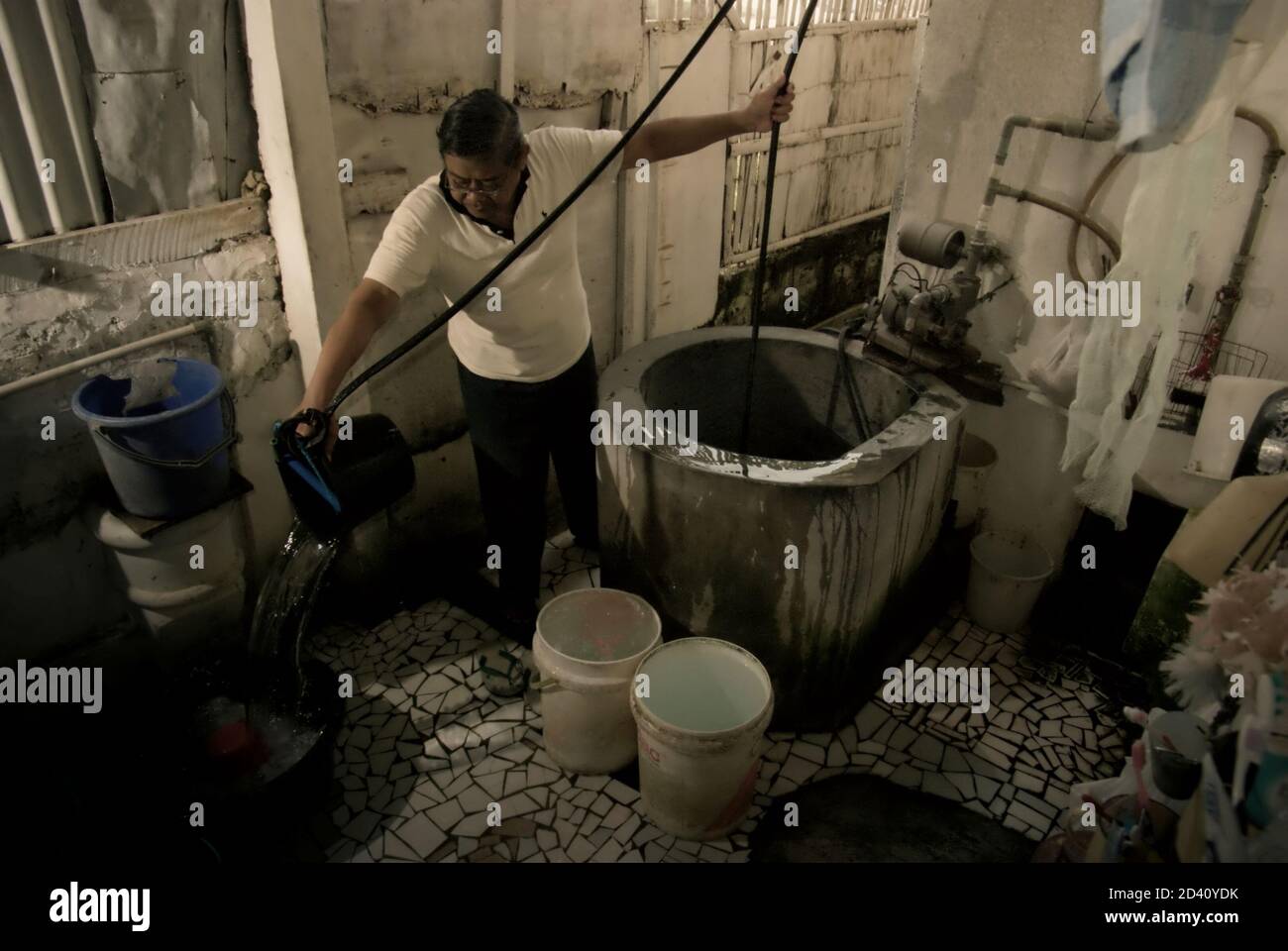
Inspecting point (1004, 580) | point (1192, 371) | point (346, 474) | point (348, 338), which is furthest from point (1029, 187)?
point (346, 474)

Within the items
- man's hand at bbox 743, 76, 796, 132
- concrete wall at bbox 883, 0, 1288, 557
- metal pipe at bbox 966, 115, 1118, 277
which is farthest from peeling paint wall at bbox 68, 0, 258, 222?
metal pipe at bbox 966, 115, 1118, 277

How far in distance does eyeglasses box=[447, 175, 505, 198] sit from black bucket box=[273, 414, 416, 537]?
0.94m

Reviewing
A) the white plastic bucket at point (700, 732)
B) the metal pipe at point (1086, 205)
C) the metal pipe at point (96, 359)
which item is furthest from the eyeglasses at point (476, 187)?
the metal pipe at point (1086, 205)

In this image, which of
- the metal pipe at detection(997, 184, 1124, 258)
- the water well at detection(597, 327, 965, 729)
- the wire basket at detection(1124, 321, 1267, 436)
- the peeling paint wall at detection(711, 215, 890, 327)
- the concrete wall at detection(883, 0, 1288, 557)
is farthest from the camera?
the peeling paint wall at detection(711, 215, 890, 327)

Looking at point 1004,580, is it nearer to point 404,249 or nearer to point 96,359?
point 404,249

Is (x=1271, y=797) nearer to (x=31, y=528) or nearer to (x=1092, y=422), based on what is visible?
(x=1092, y=422)

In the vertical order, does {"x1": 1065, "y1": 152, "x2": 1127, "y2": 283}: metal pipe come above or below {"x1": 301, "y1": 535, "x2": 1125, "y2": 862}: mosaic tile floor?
above

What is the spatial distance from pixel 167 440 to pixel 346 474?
2.00ft

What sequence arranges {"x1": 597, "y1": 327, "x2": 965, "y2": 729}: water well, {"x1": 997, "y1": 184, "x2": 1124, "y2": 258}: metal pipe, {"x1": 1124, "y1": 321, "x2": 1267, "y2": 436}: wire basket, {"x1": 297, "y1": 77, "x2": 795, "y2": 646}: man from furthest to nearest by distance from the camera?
{"x1": 997, "y1": 184, "x2": 1124, "y2": 258}: metal pipe
{"x1": 1124, "y1": 321, "x2": 1267, "y2": 436}: wire basket
{"x1": 597, "y1": 327, "x2": 965, "y2": 729}: water well
{"x1": 297, "y1": 77, "x2": 795, "y2": 646}: man

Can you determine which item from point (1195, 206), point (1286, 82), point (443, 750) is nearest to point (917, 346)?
point (1195, 206)

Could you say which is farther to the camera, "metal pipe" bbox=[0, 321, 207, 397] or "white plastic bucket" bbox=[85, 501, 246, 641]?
"white plastic bucket" bbox=[85, 501, 246, 641]

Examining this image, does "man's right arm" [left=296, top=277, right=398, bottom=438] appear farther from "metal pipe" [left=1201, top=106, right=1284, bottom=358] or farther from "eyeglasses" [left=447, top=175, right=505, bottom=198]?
"metal pipe" [left=1201, top=106, right=1284, bottom=358]

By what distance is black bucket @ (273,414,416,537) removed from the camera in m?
2.90

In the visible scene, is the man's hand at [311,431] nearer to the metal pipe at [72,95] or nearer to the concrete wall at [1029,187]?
the metal pipe at [72,95]
